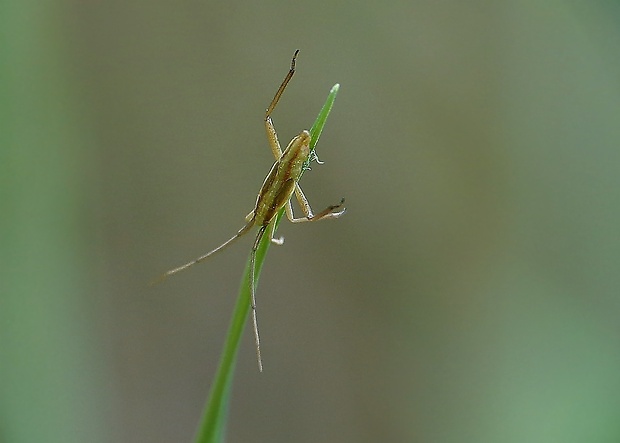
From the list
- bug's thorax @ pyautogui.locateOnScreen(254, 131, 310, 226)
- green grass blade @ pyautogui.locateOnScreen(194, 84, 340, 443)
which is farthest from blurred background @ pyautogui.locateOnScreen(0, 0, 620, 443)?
green grass blade @ pyautogui.locateOnScreen(194, 84, 340, 443)

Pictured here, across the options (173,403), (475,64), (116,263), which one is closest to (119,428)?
(173,403)

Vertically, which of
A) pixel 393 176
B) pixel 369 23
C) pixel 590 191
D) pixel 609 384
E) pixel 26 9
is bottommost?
pixel 609 384

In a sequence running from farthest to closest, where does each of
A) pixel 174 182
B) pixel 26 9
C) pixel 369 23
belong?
pixel 174 182 → pixel 369 23 → pixel 26 9

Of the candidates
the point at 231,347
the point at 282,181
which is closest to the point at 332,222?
the point at 282,181

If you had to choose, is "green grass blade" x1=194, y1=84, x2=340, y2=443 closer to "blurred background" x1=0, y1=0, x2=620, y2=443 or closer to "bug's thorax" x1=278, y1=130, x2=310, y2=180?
"bug's thorax" x1=278, y1=130, x2=310, y2=180

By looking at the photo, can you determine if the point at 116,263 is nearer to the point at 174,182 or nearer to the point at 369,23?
the point at 174,182

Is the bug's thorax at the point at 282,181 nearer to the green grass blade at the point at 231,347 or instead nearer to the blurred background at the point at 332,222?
the green grass blade at the point at 231,347

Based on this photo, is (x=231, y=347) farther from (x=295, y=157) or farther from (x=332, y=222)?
(x=332, y=222)
